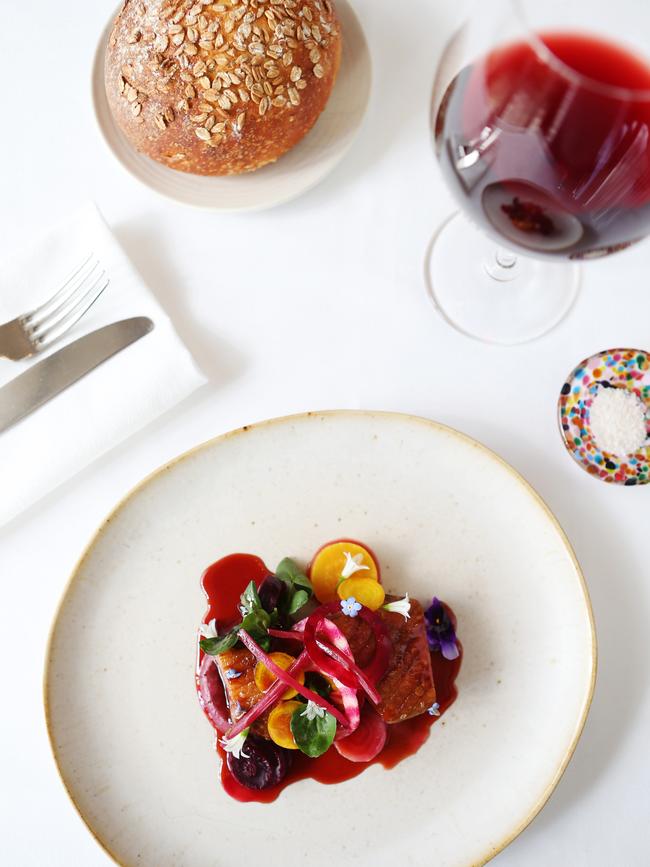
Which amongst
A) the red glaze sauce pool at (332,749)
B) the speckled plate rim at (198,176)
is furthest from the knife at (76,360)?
the red glaze sauce pool at (332,749)

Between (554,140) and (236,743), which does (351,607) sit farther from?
(554,140)

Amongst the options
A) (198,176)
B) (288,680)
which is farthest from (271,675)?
(198,176)

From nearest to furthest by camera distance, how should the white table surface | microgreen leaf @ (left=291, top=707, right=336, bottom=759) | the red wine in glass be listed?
1. the red wine in glass
2. microgreen leaf @ (left=291, top=707, right=336, bottom=759)
3. the white table surface

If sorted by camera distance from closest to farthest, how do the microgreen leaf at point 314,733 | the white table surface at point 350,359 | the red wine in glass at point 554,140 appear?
1. the red wine in glass at point 554,140
2. the microgreen leaf at point 314,733
3. the white table surface at point 350,359

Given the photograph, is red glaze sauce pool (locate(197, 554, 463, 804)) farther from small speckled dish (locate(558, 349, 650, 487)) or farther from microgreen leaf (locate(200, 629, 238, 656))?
small speckled dish (locate(558, 349, 650, 487))

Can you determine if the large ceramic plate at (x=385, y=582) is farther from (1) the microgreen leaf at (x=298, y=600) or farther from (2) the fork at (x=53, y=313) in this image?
(2) the fork at (x=53, y=313)

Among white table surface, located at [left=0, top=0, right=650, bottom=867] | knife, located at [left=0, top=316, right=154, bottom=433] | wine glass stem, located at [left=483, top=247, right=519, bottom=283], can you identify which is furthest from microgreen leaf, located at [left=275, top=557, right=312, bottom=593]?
wine glass stem, located at [left=483, top=247, right=519, bottom=283]
